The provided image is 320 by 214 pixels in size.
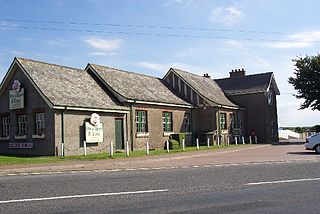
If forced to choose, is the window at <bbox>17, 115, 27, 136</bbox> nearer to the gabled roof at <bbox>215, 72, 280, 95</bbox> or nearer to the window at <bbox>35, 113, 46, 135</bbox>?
the window at <bbox>35, 113, 46, 135</bbox>

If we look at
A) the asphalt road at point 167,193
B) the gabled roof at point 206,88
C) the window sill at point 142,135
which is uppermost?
the gabled roof at point 206,88

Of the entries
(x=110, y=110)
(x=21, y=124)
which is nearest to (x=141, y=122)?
(x=110, y=110)

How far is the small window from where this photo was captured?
3303cm

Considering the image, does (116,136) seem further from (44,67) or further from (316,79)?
(316,79)

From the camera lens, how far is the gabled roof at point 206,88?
3781 centimetres

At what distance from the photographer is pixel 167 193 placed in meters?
10.3

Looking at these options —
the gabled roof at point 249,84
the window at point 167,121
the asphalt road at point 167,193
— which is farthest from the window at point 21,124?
the gabled roof at point 249,84

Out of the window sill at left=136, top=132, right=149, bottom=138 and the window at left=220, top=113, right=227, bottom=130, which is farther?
the window at left=220, top=113, right=227, bottom=130

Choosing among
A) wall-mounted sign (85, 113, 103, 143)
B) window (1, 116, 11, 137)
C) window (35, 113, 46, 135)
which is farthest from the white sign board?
window (1, 116, 11, 137)

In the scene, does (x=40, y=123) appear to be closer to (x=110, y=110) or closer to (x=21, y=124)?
(x=21, y=124)

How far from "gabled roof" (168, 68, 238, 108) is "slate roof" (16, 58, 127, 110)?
10817 millimetres

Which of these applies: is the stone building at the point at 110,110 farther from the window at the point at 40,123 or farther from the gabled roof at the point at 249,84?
the gabled roof at the point at 249,84

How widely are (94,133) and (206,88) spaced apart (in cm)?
1806

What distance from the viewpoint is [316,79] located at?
4275cm
